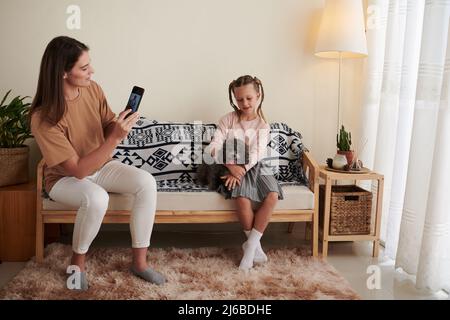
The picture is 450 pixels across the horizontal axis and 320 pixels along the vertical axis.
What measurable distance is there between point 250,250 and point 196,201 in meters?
0.37

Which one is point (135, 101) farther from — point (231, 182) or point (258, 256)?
point (258, 256)

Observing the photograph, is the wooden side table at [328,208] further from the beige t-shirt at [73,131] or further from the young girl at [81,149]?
the beige t-shirt at [73,131]

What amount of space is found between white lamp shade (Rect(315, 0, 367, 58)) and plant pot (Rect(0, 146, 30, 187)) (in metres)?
1.84

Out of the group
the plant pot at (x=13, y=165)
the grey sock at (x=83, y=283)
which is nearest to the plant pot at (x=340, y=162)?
the grey sock at (x=83, y=283)

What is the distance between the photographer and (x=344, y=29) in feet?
9.03

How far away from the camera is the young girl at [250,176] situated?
2.34 m

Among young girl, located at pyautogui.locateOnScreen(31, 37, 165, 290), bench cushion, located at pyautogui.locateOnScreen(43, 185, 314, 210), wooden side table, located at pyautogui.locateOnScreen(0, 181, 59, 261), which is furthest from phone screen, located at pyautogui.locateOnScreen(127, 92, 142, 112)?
wooden side table, located at pyautogui.locateOnScreen(0, 181, 59, 261)

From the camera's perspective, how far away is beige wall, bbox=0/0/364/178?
9.29ft

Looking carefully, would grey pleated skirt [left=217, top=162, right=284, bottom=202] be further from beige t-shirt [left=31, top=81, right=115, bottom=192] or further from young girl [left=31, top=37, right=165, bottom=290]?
beige t-shirt [left=31, top=81, right=115, bottom=192]

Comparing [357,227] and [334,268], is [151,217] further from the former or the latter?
[357,227]

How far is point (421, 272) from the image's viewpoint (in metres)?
2.04

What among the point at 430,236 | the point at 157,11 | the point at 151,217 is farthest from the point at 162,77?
the point at 430,236

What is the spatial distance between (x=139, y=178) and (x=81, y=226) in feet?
1.09

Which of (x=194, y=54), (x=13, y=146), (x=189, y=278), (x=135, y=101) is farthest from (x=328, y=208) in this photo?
(x=13, y=146)
